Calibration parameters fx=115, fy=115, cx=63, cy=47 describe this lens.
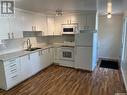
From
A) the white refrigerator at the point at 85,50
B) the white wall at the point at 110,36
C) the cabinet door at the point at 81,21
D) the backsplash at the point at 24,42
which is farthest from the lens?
the white wall at the point at 110,36

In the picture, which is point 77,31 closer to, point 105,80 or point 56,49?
point 56,49

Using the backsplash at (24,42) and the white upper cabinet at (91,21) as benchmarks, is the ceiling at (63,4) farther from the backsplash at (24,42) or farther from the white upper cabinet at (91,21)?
the backsplash at (24,42)

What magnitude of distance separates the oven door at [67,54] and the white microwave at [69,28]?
0.75 metres

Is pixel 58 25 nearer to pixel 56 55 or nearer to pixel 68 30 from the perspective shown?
pixel 68 30

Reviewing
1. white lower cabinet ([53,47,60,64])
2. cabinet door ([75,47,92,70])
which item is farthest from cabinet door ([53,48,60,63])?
cabinet door ([75,47,92,70])

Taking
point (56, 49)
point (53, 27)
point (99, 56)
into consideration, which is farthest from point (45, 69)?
point (99, 56)

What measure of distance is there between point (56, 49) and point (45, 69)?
1051 millimetres

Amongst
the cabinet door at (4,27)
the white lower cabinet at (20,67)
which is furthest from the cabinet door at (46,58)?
the cabinet door at (4,27)

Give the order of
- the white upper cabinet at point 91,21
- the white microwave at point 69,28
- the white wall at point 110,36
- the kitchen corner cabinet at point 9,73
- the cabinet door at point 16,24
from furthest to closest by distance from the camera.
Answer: the white wall at point 110,36 → the white microwave at point 69,28 → the white upper cabinet at point 91,21 → the cabinet door at point 16,24 → the kitchen corner cabinet at point 9,73

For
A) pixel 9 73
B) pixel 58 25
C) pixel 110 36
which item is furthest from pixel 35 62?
pixel 110 36

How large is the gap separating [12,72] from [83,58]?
2.61 metres

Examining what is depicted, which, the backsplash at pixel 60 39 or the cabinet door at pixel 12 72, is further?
the backsplash at pixel 60 39

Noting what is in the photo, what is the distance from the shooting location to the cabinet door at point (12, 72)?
312cm

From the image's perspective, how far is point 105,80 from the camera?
12.5ft
